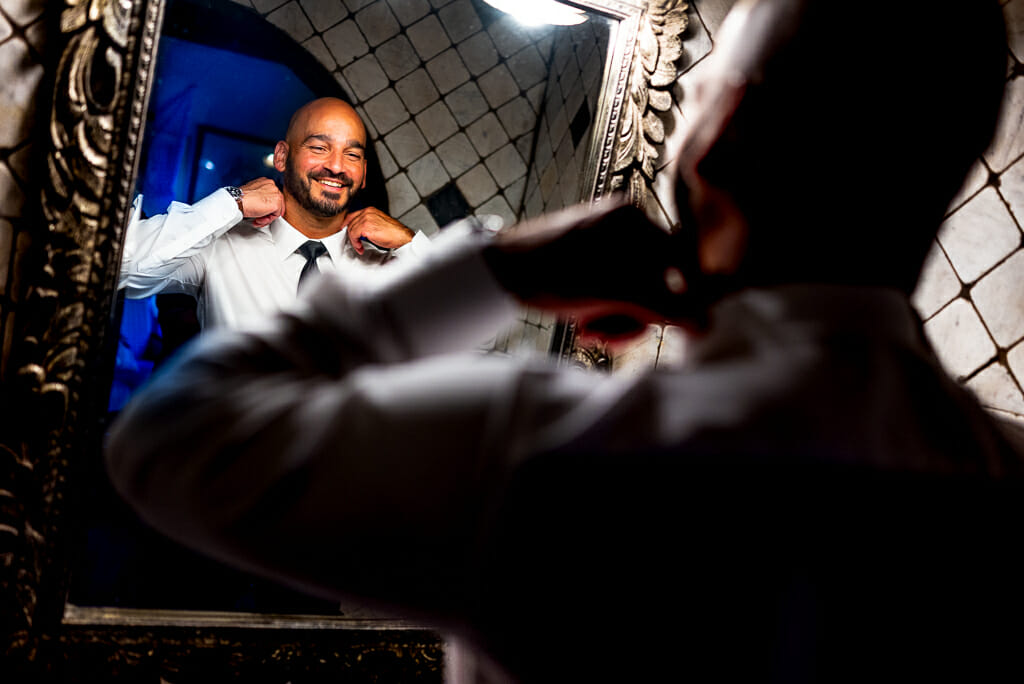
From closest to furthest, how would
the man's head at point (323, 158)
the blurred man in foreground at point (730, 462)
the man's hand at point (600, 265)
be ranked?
the blurred man in foreground at point (730, 462) → the man's hand at point (600, 265) → the man's head at point (323, 158)

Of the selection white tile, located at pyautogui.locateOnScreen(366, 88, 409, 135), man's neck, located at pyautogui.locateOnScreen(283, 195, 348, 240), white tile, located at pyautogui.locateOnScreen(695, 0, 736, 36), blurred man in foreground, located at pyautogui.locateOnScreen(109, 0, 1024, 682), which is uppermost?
white tile, located at pyautogui.locateOnScreen(695, 0, 736, 36)

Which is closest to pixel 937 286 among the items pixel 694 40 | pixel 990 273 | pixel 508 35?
pixel 990 273

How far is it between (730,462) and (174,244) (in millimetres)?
835

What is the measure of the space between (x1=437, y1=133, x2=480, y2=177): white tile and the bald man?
0.41 feet

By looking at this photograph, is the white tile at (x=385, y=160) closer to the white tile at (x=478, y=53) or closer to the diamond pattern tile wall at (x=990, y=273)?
the white tile at (x=478, y=53)

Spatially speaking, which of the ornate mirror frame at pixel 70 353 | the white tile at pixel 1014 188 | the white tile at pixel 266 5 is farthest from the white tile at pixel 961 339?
the ornate mirror frame at pixel 70 353

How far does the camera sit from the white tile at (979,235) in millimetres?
1015

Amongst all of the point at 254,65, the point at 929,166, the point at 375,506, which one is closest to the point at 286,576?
the point at 375,506

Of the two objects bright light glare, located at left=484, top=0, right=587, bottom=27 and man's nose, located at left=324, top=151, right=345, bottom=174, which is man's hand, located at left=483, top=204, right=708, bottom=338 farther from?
bright light glare, located at left=484, top=0, right=587, bottom=27

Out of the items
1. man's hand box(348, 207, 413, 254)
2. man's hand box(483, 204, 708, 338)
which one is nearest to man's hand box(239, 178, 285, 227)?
man's hand box(348, 207, 413, 254)

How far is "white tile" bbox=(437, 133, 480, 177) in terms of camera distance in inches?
39.1

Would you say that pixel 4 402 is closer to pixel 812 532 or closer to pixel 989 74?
pixel 812 532

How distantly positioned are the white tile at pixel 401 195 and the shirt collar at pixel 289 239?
0.08 metres

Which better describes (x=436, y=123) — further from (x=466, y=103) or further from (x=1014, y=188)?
(x=1014, y=188)
